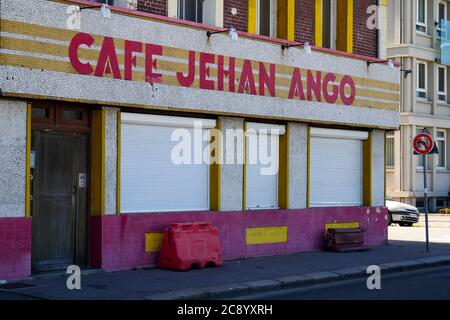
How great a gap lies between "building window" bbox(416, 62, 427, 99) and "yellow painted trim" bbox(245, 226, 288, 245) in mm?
21199

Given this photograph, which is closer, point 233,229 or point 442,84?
point 233,229

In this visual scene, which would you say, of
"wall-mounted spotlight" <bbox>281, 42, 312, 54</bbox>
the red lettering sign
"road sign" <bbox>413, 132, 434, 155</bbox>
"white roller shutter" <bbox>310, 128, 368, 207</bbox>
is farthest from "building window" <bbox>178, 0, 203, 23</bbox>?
"road sign" <bbox>413, 132, 434, 155</bbox>

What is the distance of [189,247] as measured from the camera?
14406 millimetres

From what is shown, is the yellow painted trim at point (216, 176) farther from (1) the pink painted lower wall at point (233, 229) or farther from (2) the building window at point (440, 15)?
(2) the building window at point (440, 15)

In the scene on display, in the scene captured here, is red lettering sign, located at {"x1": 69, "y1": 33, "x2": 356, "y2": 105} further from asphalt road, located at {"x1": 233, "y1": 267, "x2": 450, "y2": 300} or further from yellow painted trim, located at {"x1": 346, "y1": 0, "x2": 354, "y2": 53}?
asphalt road, located at {"x1": 233, "y1": 267, "x2": 450, "y2": 300}

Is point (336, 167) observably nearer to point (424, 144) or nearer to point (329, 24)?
point (424, 144)

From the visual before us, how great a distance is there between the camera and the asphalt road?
11977mm

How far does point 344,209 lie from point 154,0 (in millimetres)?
7000

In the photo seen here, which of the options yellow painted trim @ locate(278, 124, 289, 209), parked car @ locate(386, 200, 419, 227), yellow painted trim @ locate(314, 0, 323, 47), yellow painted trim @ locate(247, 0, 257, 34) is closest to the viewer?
yellow painted trim @ locate(247, 0, 257, 34)

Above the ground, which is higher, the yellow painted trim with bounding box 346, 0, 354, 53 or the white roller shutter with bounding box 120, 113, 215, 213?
the yellow painted trim with bounding box 346, 0, 354, 53

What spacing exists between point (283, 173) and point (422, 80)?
69.9ft

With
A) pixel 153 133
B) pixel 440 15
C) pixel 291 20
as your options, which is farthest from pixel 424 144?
pixel 440 15

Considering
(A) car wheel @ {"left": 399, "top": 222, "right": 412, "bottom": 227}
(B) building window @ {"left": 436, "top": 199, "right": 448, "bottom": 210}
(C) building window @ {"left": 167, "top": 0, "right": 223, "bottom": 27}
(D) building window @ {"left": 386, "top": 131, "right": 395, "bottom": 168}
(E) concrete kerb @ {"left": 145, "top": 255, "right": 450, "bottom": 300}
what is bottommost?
(E) concrete kerb @ {"left": 145, "top": 255, "right": 450, "bottom": 300}
